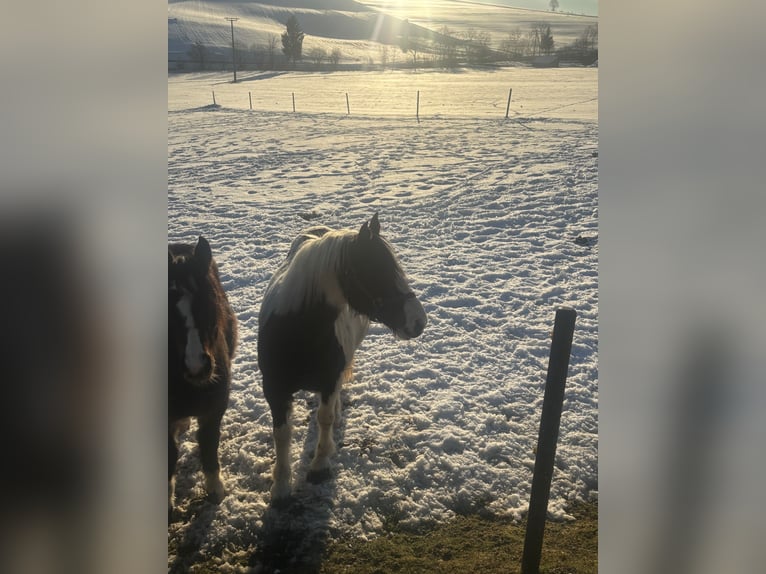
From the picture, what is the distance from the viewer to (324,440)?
5.73 feet

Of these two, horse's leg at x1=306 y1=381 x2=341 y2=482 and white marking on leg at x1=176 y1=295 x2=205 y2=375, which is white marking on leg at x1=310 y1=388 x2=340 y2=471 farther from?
white marking on leg at x1=176 y1=295 x2=205 y2=375

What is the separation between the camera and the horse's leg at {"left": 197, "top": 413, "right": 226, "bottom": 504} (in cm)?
163

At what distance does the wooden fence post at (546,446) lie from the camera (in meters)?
1.47

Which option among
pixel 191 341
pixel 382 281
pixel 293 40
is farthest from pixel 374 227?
pixel 293 40

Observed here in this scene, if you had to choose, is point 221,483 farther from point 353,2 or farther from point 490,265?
point 353,2

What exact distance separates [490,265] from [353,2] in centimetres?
101

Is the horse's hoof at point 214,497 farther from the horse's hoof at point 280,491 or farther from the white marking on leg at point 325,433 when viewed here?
the white marking on leg at point 325,433

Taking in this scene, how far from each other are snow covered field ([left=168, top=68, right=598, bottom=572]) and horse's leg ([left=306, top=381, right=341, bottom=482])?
0.04 metres
